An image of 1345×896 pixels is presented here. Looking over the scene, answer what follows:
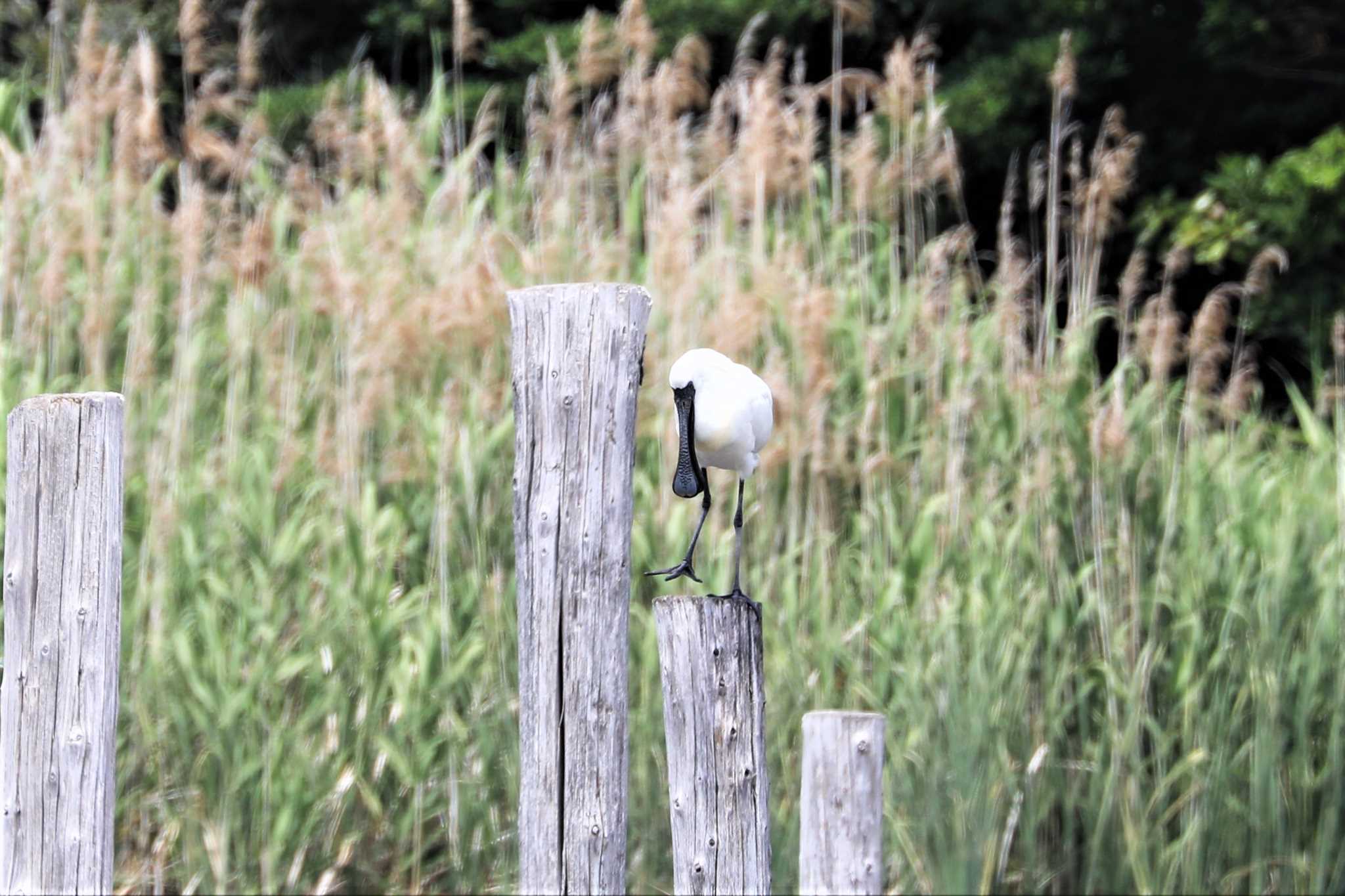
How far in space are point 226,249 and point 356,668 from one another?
2.00 metres

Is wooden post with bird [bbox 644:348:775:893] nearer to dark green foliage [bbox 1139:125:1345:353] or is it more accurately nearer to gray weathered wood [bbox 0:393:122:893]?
gray weathered wood [bbox 0:393:122:893]

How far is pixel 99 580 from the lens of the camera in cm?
233

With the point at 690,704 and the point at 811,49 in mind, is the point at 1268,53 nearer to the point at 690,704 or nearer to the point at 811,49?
the point at 811,49

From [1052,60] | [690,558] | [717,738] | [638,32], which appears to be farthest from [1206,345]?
[1052,60]

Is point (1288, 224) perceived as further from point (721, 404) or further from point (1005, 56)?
point (721, 404)

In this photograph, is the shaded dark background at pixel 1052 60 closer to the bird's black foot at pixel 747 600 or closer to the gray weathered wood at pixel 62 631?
the bird's black foot at pixel 747 600

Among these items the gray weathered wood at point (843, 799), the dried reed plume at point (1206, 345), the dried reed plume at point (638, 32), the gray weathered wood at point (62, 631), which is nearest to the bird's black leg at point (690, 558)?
the gray weathered wood at point (843, 799)

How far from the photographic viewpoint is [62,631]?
233 cm

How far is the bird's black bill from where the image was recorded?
2240 mm

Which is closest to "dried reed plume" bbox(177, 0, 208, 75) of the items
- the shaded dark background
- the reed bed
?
the reed bed

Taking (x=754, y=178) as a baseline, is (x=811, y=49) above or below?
above

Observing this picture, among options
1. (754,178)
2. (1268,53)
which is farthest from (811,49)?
(754,178)

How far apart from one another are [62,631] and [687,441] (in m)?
0.98

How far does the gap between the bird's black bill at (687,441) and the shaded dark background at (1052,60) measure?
755cm
